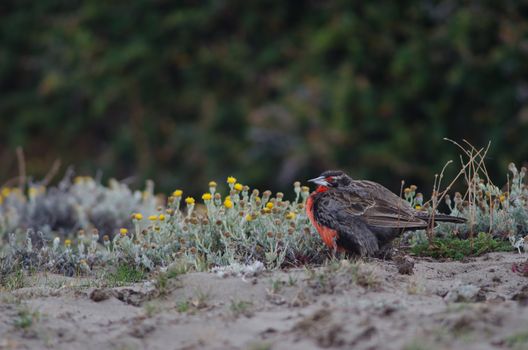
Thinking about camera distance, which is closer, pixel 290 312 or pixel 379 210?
pixel 290 312

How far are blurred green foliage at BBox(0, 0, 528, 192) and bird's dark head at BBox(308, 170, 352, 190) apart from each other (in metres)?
5.82

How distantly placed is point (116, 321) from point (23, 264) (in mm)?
2418

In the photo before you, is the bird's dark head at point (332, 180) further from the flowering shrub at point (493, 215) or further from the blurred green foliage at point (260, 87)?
the blurred green foliage at point (260, 87)

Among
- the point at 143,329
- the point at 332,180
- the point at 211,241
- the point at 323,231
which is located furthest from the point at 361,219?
the point at 143,329

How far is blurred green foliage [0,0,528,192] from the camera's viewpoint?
13.1 m

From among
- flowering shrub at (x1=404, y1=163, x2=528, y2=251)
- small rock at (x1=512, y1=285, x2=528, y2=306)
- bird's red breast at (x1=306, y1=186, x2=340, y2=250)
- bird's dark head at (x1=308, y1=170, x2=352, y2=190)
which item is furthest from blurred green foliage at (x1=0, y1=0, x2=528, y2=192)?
small rock at (x1=512, y1=285, x2=528, y2=306)

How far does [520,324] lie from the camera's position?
15.7ft

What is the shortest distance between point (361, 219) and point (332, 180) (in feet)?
1.59

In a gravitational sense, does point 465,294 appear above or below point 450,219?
below

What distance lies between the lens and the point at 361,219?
682cm

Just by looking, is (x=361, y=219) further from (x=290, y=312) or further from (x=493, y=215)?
(x=290, y=312)

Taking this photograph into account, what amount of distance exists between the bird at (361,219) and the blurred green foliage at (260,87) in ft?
19.7

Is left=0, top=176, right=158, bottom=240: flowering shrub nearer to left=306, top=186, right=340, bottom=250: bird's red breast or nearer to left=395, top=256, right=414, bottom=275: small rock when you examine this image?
left=306, top=186, right=340, bottom=250: bird's red breast

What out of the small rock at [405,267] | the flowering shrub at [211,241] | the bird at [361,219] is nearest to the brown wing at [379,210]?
the bird at [361,219]
